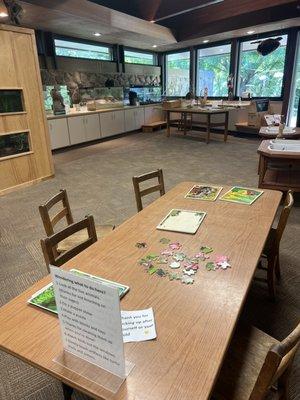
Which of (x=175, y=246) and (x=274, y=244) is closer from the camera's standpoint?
(x=175, y=246)

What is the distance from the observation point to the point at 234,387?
1.00 meters

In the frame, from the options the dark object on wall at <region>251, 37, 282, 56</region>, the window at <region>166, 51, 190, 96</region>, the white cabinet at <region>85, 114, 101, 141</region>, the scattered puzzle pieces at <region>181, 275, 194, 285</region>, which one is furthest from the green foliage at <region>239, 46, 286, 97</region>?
the scattered puzzle pieces at <region>181, 275, 194, 285</region>

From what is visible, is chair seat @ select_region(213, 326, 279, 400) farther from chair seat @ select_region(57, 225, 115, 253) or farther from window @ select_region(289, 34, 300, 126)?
window @ select_region(289, 34, 300, 126)

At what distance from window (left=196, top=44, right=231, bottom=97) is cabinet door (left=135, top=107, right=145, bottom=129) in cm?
196

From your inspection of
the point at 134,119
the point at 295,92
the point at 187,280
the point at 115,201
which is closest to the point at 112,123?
the point at 134,119

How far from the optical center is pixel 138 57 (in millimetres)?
9039

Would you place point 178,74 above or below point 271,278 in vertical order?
above

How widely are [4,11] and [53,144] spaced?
2.88 metres

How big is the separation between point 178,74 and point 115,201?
23.9ft

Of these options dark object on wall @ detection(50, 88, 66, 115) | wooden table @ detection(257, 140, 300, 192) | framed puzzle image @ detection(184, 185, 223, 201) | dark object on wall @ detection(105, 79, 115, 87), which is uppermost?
dark object on wall @ detection(105, 79, 115, 87)

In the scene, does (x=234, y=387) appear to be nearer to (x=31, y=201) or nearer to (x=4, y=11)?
(x=31, y=201)

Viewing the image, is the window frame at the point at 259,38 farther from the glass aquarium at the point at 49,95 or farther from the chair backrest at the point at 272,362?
the chair backrest at the point at 272,362

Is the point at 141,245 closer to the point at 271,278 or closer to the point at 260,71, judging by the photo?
the point at 271,278

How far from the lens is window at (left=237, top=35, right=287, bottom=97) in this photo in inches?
279
